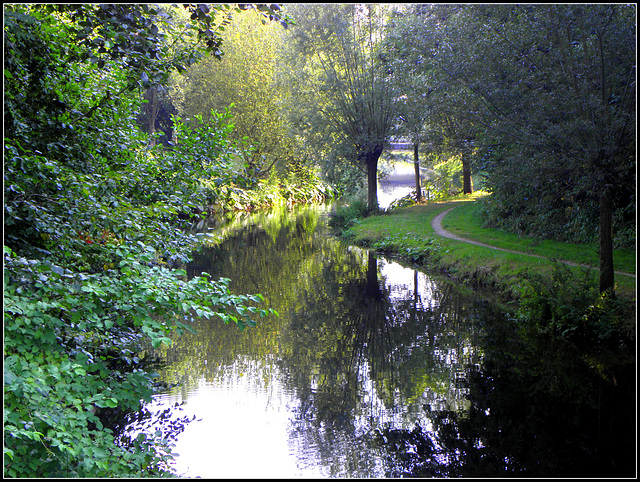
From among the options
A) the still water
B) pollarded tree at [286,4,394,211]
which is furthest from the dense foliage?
pollarded tree at [286,4,394,211]

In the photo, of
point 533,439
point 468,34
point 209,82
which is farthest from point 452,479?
point 209,82

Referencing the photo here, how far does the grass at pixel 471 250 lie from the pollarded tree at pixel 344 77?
4591 mm

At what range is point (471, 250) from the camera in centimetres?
1589

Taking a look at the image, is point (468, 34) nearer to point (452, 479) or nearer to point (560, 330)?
point (560, 330)

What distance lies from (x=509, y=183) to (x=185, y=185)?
22.2ft

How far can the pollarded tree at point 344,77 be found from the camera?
2445 cm

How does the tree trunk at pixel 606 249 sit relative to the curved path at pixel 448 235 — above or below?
above

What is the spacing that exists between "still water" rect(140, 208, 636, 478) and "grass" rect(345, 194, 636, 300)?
1348 mm

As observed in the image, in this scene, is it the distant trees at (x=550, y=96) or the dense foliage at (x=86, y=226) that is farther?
the distant trees at (x=550, y=96)

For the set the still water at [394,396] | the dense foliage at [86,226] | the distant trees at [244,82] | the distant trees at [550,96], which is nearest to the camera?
the dense foliage at [86,226]

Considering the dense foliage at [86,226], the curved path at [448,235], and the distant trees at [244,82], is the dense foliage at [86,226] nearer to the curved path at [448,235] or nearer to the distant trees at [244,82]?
the curved path at [448,235]

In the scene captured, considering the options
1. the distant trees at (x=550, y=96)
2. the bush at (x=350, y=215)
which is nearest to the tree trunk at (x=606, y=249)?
the distant trees at (x=550, y=96)

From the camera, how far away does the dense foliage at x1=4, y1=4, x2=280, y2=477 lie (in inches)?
168

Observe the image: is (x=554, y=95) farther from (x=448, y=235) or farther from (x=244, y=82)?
(x=244, y=82)
